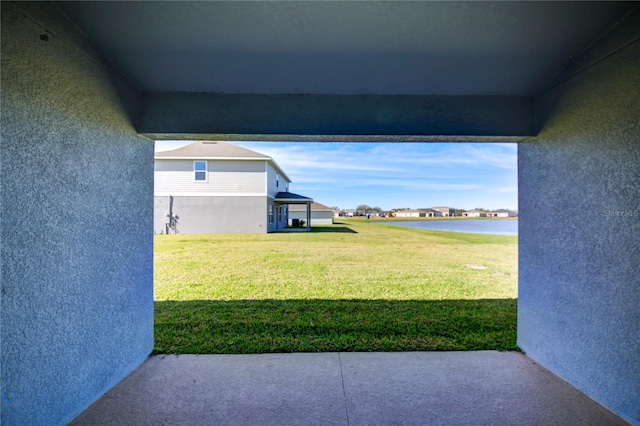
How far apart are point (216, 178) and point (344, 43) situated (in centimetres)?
1555

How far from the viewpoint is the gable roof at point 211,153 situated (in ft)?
54.1

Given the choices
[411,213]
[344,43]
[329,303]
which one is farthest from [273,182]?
[411,213]

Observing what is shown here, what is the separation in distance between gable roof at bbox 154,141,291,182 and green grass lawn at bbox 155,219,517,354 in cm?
795

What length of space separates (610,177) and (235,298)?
5.69 metres

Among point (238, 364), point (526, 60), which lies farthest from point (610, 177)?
point (238, 364)

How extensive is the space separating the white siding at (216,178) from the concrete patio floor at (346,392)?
46.0 feet

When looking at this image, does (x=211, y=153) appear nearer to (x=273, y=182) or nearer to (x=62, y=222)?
(x=273, y=182)

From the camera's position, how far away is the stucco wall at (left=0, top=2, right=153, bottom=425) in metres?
1.87

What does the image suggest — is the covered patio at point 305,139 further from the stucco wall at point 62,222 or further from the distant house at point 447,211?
the distant house at point 447,211

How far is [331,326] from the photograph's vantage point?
14.2 ft

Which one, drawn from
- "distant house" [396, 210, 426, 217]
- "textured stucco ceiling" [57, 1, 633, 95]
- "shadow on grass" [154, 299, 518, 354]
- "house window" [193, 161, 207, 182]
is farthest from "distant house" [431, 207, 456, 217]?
"textured stucco ceiling" [57, 1, 633, 95]

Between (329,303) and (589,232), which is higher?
(589,232)

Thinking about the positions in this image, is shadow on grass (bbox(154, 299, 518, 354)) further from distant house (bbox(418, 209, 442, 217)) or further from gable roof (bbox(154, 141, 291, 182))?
distant house (bbox(418, 209, 442, 217))

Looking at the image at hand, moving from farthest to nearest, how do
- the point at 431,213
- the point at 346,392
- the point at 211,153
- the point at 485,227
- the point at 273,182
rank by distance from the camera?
the point at 431,213, the point at 485,227, the point at 273,182, the point at 211,153, the point at 346,392
